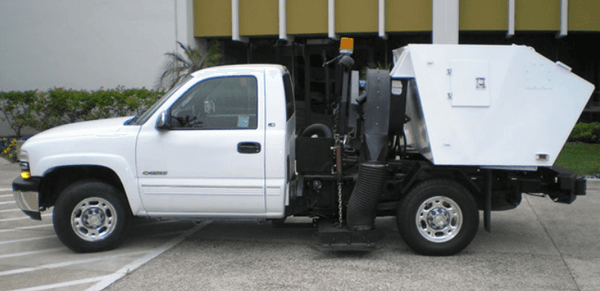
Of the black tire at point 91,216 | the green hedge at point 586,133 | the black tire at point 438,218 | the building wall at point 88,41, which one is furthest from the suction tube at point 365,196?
the building wall at point 88,41

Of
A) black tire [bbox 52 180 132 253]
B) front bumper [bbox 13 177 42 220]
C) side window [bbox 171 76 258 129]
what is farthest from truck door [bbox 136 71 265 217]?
front bumper [bbox 13 177 42 220]

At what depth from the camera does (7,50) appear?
1688cm

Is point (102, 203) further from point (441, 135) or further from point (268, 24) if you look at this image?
point (268, 24)

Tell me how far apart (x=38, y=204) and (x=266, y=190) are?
2.40 metres

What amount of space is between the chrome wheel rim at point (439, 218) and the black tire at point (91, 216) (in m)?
3.06

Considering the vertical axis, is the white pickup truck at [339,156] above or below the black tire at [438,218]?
Result: above

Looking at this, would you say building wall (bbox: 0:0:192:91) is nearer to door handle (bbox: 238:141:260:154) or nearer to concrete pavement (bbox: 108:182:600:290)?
concrete pavement (bbox: 108:182:600:290)

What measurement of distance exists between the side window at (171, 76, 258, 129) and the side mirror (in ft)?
0.31

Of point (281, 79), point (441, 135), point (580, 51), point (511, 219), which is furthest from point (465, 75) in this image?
point (580, 51)

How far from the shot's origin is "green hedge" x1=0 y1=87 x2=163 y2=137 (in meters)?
14.6

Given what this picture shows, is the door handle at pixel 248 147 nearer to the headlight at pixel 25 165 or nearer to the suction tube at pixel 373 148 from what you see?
the suction tube at pixel 373 148

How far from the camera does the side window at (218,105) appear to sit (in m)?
6.17

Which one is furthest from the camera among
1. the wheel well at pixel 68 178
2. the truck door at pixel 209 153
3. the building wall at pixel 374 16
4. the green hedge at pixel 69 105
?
the building wall at pixel 374 16

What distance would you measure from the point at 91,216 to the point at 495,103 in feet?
13.9
